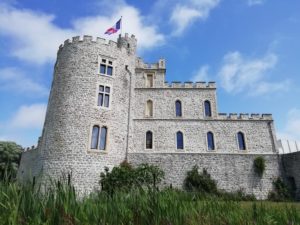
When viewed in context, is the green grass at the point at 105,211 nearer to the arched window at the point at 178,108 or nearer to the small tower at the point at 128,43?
the arched window at the point at 178,108

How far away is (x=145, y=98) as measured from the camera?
72.9ft

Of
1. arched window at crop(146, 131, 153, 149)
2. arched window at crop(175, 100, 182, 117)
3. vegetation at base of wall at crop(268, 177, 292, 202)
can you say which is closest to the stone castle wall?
vegetation at base of wall at crop(268, 177, 292, 202)

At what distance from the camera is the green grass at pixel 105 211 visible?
337 centimetres

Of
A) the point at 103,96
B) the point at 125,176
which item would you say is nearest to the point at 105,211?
the point at 125,176

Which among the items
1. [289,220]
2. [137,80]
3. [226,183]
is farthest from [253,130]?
[289,220]

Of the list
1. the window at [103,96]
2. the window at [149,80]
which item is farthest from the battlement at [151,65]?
the window at [103,96]

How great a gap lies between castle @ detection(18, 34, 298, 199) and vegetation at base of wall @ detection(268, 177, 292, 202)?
43cm

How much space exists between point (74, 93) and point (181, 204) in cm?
1620

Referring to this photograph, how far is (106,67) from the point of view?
20172 millimetres

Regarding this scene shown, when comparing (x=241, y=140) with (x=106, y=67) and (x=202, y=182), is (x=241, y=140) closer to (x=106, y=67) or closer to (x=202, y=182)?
(x=202, y=182)

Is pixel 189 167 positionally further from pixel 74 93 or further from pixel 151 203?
pixel 151 203

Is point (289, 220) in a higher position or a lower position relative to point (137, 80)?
lower

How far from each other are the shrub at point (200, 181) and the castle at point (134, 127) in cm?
53

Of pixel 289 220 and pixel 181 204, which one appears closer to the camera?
pixel 289 220
